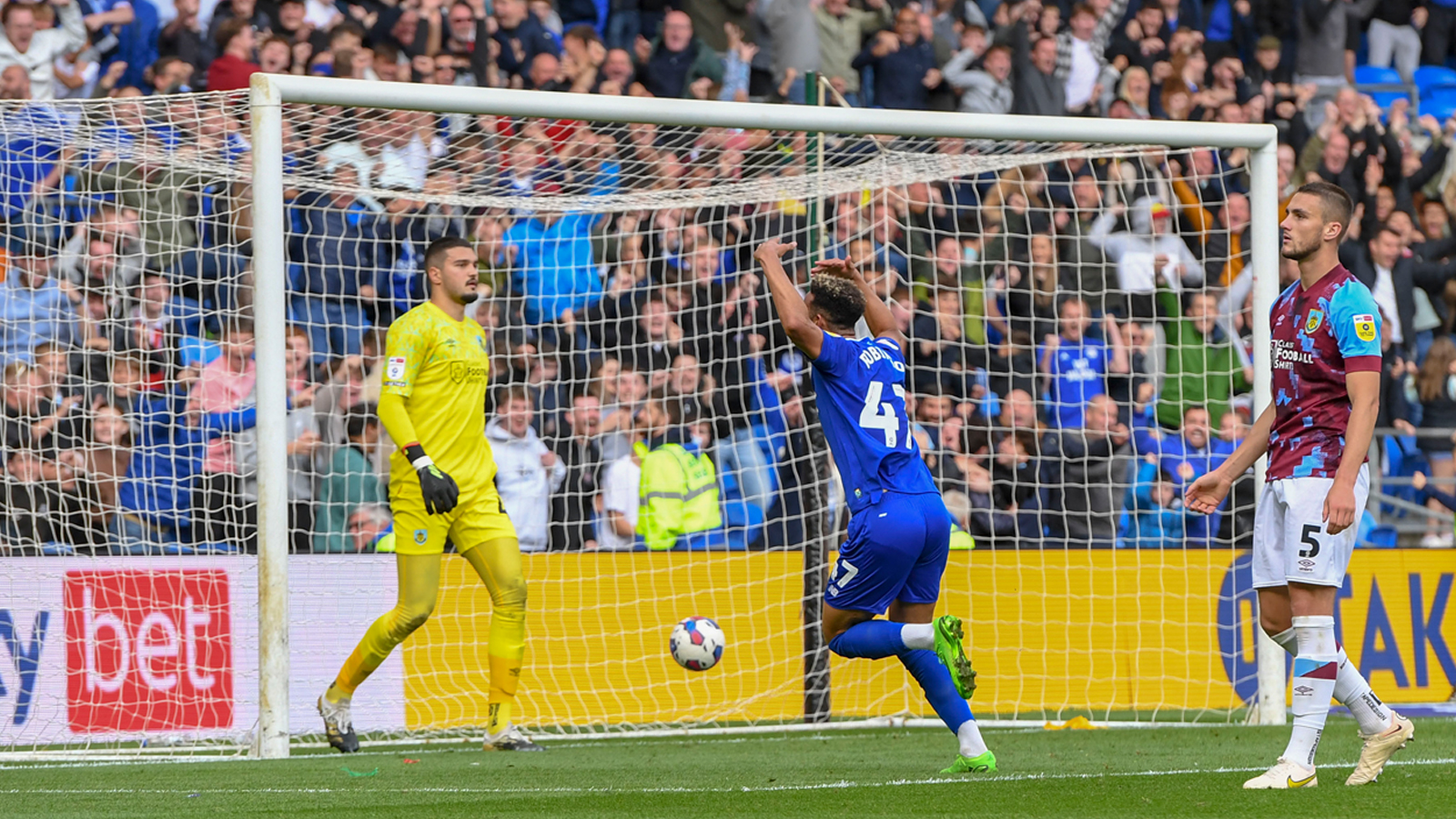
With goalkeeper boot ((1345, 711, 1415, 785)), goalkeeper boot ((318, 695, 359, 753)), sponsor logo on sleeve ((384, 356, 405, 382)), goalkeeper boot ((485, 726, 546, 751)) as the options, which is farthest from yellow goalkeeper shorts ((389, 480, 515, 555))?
goalkeeper boot ((1345, 711, 1415, 785))

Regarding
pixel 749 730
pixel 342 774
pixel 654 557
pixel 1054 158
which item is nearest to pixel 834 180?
pixel 1054 158

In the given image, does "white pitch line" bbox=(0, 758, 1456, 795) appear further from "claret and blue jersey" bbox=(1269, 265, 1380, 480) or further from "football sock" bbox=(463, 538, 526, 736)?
"football sock" bbox=(463, 538, 526, 736)

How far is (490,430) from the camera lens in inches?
448

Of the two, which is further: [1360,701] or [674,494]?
[674,494]

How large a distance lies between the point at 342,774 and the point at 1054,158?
5.64 metres

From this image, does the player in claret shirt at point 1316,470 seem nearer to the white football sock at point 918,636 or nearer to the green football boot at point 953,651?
the green football boot at point 953,651

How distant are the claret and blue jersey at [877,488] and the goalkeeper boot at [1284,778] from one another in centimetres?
141

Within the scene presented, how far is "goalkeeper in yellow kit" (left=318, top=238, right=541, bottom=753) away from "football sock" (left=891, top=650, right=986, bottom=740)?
101 inches

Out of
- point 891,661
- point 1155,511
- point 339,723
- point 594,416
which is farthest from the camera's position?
point 1155,511

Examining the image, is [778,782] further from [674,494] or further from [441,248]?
[674,494]

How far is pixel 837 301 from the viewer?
22.5 feet

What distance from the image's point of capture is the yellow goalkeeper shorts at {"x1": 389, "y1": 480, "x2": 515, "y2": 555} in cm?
839

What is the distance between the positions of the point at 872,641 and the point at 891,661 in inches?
174

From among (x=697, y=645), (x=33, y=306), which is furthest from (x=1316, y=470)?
(x=33, y=306)
